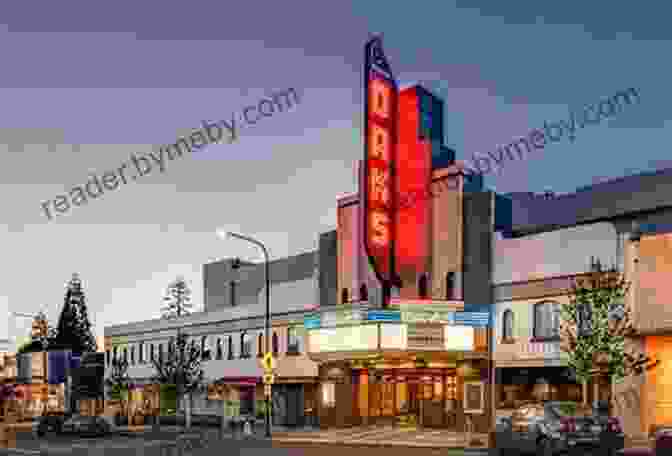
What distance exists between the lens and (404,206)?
44.1m

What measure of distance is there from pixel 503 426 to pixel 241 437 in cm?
1778

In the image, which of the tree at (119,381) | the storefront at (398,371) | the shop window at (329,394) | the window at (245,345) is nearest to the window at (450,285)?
the storefront at (398,371)

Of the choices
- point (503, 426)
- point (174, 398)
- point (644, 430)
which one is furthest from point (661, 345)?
point (174, 398)

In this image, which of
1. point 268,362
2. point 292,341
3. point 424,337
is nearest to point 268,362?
point 268,362

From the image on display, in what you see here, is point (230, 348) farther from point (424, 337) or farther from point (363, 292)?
point (424, 337)

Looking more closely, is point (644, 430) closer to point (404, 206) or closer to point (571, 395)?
point (571, 395)

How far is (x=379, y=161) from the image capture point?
42906mm

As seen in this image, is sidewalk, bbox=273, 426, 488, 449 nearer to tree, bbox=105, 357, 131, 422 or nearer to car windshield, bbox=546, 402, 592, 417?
car windshield, bbox=546, 402, 592, 417

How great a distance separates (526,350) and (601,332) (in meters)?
8.05

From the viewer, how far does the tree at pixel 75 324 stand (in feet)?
400

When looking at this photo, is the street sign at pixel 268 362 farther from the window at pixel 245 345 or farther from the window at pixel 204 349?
the window at pixel 204 349

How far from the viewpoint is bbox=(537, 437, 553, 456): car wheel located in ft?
81.4

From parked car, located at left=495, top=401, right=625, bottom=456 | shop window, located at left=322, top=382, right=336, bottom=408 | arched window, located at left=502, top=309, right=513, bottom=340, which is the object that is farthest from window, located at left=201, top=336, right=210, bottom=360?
parked car, located at left=495, top=401, right=625, bottom=456

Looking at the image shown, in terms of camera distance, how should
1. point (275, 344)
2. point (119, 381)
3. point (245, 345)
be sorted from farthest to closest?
point (119, 381) < point (245, 345) < point (275, 344)
